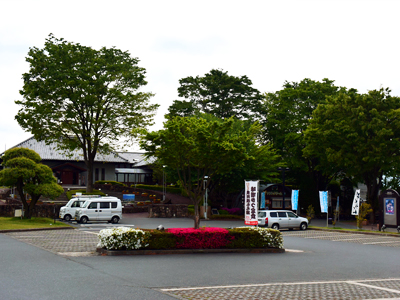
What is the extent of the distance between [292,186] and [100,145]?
22.8 metres

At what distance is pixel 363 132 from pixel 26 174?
1093 inches

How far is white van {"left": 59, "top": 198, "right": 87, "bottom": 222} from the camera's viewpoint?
35.1 meters

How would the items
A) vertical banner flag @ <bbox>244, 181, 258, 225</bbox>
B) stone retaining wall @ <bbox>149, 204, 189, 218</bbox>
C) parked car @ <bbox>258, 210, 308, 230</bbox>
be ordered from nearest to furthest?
vertical banner flag @ <bbox>244, 181, 258, 225</bbox> → parked car @ <bbox>258, 210, 308, 230</bbox> → stone retaining wall @ <bbox>149, 204, 189, 218</bbox>

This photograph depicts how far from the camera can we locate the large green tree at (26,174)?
102 feet

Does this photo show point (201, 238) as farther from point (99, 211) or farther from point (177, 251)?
point (99, 211)

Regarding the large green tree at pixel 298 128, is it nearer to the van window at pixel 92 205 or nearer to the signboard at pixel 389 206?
the signboard at pixel 389 206

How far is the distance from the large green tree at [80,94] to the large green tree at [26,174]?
14.0 m

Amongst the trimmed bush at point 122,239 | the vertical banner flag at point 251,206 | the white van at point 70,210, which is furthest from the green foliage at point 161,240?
the white van at point 70,210

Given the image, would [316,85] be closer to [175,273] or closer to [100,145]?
[100,145]

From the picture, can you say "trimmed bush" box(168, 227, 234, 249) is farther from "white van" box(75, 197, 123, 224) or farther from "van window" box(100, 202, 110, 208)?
"van window" box(100, 202, 110, 208)

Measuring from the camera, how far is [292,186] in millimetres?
53188

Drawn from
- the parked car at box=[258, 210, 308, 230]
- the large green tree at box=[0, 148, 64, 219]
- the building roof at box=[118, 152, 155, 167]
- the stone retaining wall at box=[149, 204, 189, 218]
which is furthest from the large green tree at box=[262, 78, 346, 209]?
the large green tree at box=[0, 148, 64, 219]

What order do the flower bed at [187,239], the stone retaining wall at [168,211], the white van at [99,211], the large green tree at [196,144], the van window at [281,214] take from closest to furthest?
the flower bed at [187,239] → the large green tree at [196,144] → the van window at [281,214] → the white van at [99,211] → the stone retaining wall at [168,211]

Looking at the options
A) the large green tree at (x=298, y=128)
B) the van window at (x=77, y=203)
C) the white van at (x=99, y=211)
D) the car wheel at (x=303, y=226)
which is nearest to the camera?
the white van at (x=99, y=211)
